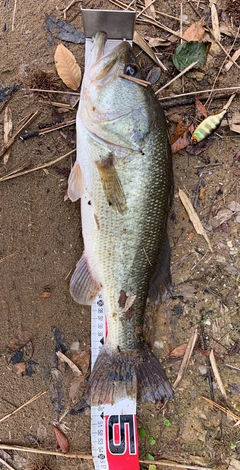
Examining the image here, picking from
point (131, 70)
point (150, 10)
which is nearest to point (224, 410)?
point (131, 70)

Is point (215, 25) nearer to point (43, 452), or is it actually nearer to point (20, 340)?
point (20, 340)

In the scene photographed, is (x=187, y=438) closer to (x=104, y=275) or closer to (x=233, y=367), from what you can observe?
(x=233, y=367)

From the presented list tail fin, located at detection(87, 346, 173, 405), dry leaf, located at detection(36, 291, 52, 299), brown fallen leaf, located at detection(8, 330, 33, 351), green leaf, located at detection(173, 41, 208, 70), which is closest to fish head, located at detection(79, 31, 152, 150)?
green leaf, located at detection(173, 41, 208, 70)

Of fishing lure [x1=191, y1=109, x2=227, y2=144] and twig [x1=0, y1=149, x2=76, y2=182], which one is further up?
fishing lure [x1=191, y1=109, x2=227, y2=144]

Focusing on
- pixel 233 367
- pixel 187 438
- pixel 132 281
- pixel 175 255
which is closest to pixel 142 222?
pixel 132 281

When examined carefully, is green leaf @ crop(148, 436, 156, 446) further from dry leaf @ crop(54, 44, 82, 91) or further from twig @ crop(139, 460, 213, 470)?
dry leaf @ crop(54, 44, 82, 91)

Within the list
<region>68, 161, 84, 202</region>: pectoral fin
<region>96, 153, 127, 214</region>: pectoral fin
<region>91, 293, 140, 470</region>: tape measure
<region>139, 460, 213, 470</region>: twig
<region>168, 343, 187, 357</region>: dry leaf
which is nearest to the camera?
<region>96, 153, 127, 214</region>: pectoral fin
